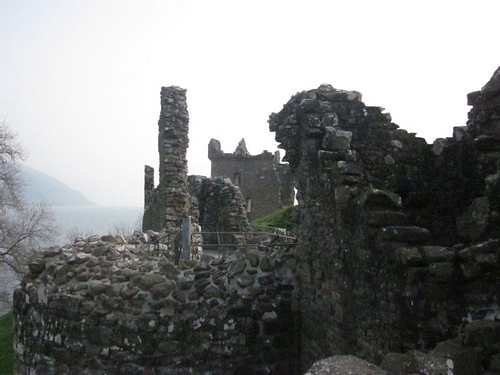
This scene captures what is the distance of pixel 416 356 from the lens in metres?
3.28

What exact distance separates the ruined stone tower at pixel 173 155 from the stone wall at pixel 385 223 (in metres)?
8.63

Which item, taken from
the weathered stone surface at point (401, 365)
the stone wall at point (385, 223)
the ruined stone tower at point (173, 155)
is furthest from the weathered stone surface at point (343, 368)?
the ruined stone tower at point (173, 155)

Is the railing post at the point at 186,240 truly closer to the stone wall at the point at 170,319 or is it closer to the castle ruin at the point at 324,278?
the castle ruin at the point at 324,278

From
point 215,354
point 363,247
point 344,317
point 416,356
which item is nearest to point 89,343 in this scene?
point 215,354

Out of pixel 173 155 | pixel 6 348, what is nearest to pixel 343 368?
pixel 173 155

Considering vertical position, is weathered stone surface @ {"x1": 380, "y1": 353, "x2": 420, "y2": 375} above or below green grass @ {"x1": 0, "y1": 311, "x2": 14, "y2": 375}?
above

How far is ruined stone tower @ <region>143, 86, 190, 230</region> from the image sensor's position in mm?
16031

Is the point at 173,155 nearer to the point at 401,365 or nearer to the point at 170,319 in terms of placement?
the point at 170,319

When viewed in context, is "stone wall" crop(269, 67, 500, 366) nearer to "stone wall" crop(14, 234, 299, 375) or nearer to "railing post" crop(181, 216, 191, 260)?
"stone wall" crop(14, 234, 299, 375)

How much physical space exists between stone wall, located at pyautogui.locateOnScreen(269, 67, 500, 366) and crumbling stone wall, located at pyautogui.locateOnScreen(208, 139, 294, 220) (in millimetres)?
33782

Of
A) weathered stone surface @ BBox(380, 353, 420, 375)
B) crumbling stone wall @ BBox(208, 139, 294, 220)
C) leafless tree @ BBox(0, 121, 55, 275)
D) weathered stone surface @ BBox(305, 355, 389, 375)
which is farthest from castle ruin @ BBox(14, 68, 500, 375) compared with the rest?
crumbling stone wall @ BBox(208, 139, 294, 220)

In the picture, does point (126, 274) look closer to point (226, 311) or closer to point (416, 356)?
point (226, 311)

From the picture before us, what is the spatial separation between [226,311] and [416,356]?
4.28m

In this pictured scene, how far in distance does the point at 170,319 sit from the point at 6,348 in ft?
44.6
